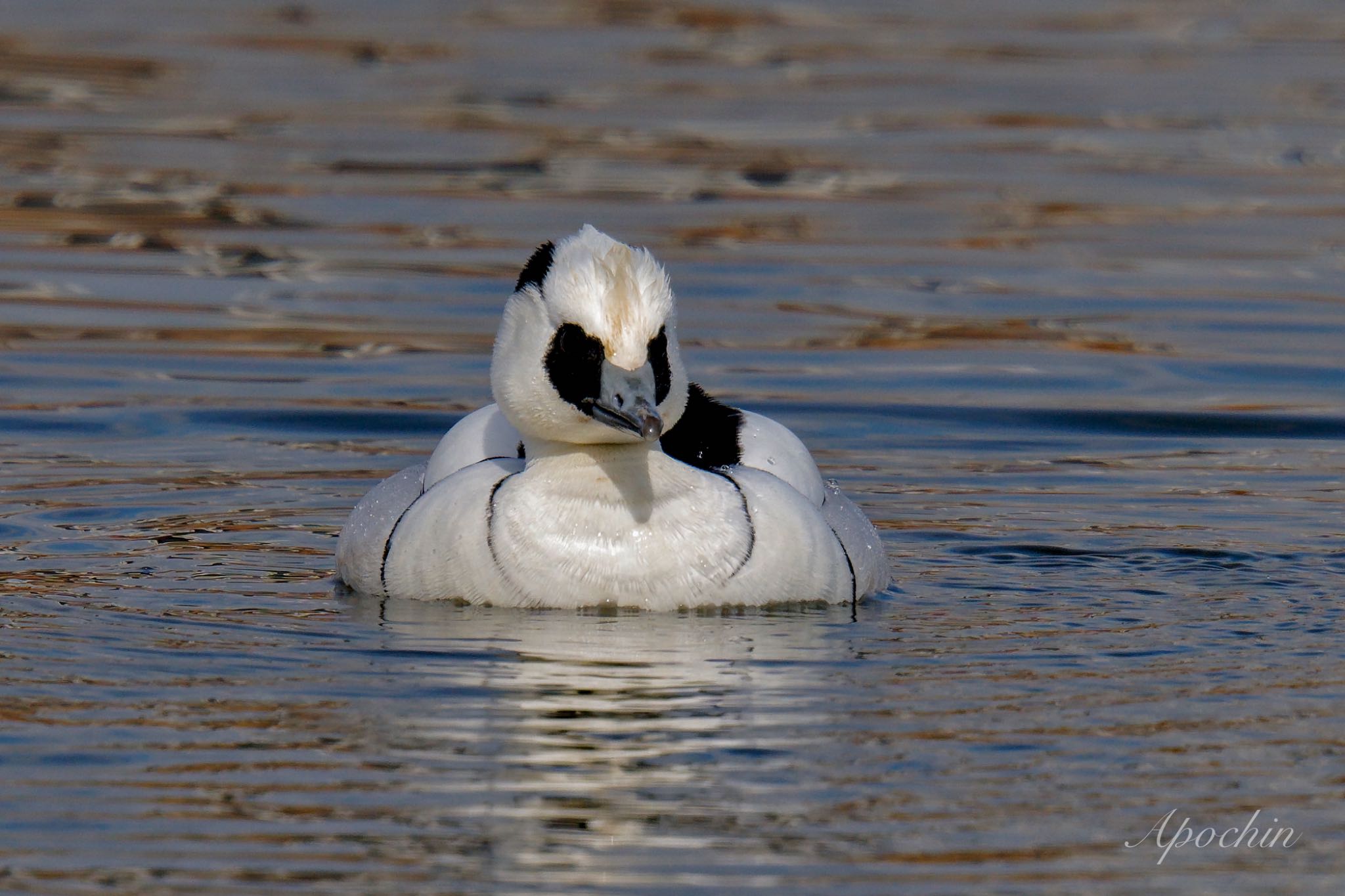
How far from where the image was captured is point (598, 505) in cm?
890

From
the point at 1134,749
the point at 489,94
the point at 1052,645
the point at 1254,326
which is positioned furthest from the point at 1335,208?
the point at 1134,749

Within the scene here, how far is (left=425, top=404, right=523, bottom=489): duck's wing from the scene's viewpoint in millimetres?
9797

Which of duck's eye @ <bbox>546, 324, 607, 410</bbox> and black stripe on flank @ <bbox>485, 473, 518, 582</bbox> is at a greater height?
duck's eye @ <bbox>546, 324, 607, 410</bbox>

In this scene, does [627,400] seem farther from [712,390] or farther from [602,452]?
[712,390]

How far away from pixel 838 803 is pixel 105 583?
3.67 meters

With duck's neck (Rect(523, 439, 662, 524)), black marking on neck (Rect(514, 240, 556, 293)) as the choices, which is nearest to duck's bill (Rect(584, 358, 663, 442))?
black marking on neck (Rect(514, 240, 556, 293))

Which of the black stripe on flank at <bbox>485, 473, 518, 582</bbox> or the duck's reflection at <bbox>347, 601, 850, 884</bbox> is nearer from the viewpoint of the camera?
the duck's reflection at <bbox>347, 601, 850, 884</bbox>

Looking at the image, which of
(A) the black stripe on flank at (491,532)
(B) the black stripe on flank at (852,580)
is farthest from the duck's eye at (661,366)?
(B) the black stripe on flank at (852,580)

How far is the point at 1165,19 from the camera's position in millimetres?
30922

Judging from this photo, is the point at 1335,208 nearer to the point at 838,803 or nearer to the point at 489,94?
the point at 489,94

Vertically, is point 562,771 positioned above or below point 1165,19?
below

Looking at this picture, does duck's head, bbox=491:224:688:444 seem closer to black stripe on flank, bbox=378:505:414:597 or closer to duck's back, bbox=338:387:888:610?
duck's back, bbox=338:387:888:610

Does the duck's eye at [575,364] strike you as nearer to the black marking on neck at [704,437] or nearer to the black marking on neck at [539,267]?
the black marking on neck at [539,267]
